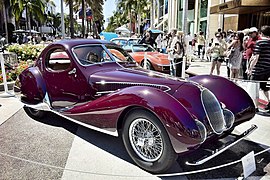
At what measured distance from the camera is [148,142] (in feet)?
10.7

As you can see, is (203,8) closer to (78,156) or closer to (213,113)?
(213,113)

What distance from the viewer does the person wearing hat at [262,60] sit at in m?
5.40

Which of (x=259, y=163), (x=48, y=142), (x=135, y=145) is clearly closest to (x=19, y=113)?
(x=48, y=142)

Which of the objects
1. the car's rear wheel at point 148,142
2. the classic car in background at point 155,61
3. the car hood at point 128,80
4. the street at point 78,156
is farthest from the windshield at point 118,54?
the classic car in background at point 155,61

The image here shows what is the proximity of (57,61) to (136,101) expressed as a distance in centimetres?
299

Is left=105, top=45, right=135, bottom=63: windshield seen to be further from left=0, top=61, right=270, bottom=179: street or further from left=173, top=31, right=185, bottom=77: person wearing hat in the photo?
left=173, top=31, right=185, bottom=77: person wearing hat

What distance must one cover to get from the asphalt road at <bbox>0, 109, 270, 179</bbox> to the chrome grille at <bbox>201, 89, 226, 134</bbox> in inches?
21.5

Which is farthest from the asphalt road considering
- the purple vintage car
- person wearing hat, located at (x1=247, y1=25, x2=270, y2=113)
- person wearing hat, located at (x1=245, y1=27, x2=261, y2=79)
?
person wearing hat, located at (x1=245, y1=27, x2=261, y2=79)

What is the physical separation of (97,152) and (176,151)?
4.48 feet

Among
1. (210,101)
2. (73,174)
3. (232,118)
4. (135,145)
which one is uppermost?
(210,101)

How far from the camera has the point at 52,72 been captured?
482 cm

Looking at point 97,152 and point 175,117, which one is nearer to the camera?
point 175,117

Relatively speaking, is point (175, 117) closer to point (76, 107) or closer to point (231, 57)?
point (76, 107)

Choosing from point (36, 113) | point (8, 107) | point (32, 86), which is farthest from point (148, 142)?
point (8, 107)
